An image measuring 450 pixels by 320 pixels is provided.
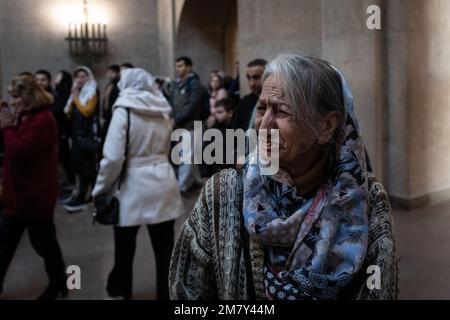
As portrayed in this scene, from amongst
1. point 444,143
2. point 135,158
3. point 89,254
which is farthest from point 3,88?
point 444,143

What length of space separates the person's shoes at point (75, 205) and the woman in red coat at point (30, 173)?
8.00 ft

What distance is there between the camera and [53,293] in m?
3.23

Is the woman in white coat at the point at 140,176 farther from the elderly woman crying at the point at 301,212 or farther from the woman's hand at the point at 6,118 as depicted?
the elderly woman crying at the point at 301,212

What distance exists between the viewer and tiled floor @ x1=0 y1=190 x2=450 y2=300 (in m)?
2.96

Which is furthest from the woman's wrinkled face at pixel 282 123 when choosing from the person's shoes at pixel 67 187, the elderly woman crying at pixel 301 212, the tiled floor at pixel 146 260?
the person's shoes at pixel 67 187

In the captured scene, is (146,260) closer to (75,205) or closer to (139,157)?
(139,157)

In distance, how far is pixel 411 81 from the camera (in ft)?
14.8

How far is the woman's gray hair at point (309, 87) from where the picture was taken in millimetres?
1159

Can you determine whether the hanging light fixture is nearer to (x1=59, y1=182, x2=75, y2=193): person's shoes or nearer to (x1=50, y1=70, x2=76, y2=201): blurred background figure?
(x1=50, y1=70, x2=76, y2=201): blurred background figure

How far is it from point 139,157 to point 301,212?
6.26 feet

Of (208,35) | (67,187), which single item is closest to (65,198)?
(67,187)

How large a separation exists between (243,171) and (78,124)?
4.89m

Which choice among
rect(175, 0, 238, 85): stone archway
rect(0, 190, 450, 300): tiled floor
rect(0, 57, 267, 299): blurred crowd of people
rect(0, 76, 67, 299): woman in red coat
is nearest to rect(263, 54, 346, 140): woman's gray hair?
rect(0, 57, 267, 299): blurred crowd of people
